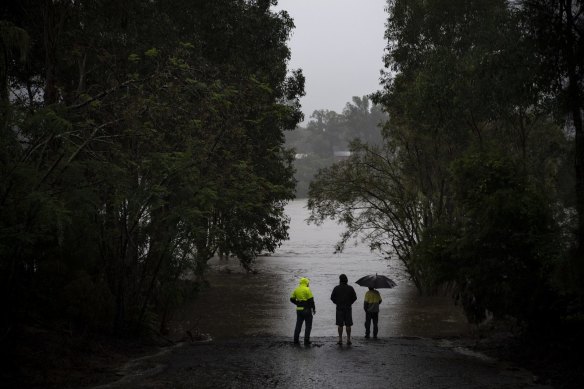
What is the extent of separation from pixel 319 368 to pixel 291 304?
1615 centimetres

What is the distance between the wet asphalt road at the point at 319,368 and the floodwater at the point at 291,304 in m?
5.68

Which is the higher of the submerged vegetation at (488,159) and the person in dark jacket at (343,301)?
the submerged vegetation at (488,159)

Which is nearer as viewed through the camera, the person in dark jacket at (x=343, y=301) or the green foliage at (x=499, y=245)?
the green foliage at (x=499, y=245)

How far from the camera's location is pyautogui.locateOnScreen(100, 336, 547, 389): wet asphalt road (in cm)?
941

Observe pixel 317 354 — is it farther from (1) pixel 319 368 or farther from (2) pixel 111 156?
(2) pixel 111 156

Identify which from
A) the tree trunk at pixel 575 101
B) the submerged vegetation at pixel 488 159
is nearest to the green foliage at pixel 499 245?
the submerged vegetation at pixel 488 159

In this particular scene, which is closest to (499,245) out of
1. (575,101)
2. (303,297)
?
(575,101)

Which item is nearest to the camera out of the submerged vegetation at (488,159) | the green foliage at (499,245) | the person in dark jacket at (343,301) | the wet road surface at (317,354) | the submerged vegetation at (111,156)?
the wet road surface at (317,354)

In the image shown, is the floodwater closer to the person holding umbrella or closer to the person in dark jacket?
the person holding umbrella

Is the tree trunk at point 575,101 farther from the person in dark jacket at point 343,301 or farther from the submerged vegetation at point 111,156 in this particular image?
the submerged vegetation at point 111,156

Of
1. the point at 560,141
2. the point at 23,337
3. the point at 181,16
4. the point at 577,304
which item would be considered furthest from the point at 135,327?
the point at 560,141

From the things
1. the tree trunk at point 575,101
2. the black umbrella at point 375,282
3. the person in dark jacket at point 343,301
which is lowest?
the person in dark jacket at point 343,301

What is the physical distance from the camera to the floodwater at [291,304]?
20.2m

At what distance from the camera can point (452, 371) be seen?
10523 mm
